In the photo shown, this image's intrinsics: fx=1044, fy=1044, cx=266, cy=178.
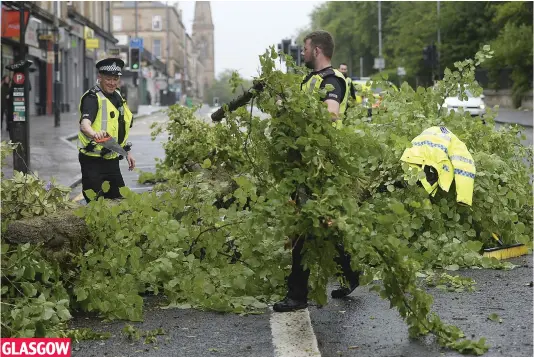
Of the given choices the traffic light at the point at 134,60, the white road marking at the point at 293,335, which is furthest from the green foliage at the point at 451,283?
the traffic light at the point at 134,60

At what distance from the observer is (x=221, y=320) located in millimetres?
6113

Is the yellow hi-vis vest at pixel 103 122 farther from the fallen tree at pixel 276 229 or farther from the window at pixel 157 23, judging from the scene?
the window at pixel 157 23

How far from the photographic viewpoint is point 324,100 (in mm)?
7152

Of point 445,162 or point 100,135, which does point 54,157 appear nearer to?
point 100,135

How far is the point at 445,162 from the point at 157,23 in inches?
5538

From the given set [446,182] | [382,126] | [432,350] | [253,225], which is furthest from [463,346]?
[382,126]

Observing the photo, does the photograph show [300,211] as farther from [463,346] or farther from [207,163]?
[207,163]

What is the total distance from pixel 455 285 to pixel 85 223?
2.49 meters

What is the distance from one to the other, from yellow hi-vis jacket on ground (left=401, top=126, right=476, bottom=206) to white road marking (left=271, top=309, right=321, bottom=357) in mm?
2239

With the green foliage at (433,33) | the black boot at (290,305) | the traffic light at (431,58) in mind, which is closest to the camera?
the black boot at (290,305)

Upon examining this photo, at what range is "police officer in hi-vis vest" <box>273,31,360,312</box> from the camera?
616 centimetres

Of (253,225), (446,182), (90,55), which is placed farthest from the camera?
(90,55)

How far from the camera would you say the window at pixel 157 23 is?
477ft

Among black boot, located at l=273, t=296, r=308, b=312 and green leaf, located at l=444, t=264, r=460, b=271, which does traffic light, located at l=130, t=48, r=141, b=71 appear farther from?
black boot, located at l=273, t=296, r=308, b=312
